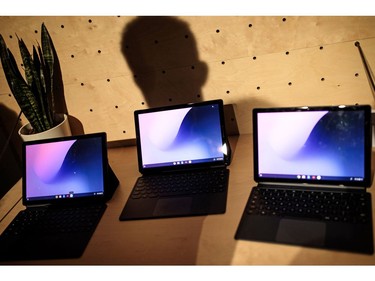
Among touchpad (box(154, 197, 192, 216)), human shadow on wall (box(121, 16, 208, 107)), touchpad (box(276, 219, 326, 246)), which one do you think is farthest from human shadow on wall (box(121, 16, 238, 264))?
touchpad (box(276, 219, 326, 246))

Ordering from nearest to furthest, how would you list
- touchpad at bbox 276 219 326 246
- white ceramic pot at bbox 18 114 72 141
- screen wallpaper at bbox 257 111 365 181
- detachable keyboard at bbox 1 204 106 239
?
touchpad at bbox 276 219 326 246 < screen wallpaper at bbox 257 111 365 181 < detachable keyboard at bbox 1 204 106 239 < white ceramic pot at bbox 18 114 72 141

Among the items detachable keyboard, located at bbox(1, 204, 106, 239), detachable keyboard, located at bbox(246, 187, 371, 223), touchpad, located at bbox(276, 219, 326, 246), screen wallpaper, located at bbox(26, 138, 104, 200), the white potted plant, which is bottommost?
detachable keyboard, located at bbox(1, 204, 106, 239)

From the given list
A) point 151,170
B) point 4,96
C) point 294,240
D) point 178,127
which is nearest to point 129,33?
point 178,127

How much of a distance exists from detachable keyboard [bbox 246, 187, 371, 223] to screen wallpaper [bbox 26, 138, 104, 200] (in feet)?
1.71

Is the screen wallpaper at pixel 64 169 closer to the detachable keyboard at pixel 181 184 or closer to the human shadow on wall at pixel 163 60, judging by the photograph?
the detachable keyboard at pixel 181 184

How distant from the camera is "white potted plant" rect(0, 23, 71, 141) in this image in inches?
47.8

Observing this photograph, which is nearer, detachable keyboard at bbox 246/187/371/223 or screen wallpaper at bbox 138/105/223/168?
detachable keyboard at bbox 246/187/371/223

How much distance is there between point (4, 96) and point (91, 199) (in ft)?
2.17

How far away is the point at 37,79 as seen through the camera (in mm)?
1237

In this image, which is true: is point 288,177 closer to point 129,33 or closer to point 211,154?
point 211,154

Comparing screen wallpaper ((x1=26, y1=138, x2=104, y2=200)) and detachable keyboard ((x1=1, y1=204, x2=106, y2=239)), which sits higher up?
screen wallpaper ((x1=26, y1=138, x2=104, y2=200))

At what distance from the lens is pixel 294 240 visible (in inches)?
31.3

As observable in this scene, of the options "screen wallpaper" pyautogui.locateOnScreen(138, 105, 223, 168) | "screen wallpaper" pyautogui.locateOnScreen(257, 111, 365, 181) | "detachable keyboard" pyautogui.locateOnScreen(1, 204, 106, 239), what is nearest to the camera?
"screen wallpaper" pyautogui.locateOnScreen(257, 111, 365, 181)

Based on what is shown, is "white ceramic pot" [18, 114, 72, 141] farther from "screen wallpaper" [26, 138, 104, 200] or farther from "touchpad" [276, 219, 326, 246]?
"touchpad" [276, 219, 326, 246]
